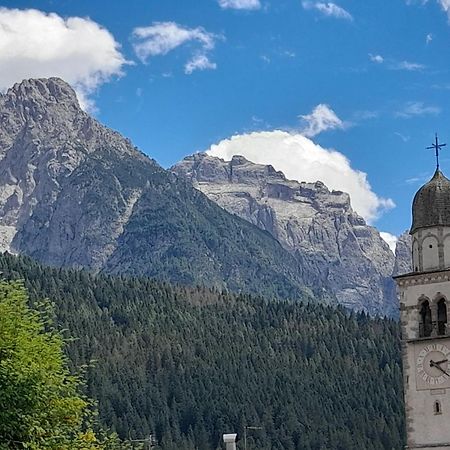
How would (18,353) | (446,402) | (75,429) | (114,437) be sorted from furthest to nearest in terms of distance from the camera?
(446,402), (114,437), (75,429), (18,353)

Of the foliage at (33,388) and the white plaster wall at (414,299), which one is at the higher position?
the white plaster wall at (414,299)

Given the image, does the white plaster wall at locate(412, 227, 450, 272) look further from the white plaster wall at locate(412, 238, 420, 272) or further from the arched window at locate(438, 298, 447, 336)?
the arched window at locate(438, 298, 447, 336)

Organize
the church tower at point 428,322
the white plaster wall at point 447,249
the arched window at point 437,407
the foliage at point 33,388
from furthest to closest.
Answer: the white plaster wall at point 447,249 < the church tower at point 428,322 < the arched window at point 437,407 < the foliage at point 33,388

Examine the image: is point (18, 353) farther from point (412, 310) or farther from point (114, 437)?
point (412, 310)

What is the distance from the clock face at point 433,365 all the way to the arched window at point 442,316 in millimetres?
896

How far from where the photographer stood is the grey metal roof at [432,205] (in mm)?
71000

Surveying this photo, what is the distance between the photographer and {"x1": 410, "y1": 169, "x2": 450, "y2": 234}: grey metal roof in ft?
233

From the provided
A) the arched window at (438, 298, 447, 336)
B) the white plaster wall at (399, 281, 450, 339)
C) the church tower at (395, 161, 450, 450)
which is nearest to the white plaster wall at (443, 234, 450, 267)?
the church tower at (395, 161, 450, 450)

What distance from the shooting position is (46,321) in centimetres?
5144

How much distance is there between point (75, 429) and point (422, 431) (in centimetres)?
2690

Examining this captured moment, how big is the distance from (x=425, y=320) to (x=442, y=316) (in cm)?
112

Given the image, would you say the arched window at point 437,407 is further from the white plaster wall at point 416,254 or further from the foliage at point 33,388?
the foliage at point 33,388

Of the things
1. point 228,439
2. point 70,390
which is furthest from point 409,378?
point 70,390

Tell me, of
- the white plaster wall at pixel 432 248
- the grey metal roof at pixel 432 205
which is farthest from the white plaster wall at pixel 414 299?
the grey metal roof at pixel 432 205
